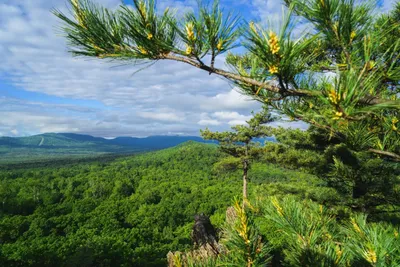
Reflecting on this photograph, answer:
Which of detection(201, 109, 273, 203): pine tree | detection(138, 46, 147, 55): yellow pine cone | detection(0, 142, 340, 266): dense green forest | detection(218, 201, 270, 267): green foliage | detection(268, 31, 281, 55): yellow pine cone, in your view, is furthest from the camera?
detection(0, 142, 340, 266): dense green forest

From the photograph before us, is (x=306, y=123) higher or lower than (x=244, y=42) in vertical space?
lower

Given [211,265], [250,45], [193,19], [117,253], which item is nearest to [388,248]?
[211,265]

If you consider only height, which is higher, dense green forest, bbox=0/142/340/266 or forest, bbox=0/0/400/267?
forest, bbox=0/0/400/267

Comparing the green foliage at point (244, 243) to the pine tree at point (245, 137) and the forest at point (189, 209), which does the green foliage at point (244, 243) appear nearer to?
the forest at point (189, 209)

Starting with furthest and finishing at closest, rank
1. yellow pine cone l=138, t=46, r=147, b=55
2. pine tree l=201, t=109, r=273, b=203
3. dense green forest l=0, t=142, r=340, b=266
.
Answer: dense green forest l=0, t=142, r=340, b=266
pine tree l=201, t=109, r=273, b=203
yellow pine cone l=138, t=46, r=147, b=55

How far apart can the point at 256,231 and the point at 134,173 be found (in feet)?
246

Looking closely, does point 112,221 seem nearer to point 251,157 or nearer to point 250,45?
point 251,157

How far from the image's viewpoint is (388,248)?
1100mm

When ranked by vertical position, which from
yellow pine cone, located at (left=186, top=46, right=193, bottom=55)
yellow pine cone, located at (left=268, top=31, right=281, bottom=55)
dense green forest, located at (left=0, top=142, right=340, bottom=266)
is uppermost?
yellow pine cone, located at (left=186, top=46, right=193, bottom=55)

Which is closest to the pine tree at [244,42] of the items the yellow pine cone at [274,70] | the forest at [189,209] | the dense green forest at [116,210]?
the yellow pine cone at [274,70]

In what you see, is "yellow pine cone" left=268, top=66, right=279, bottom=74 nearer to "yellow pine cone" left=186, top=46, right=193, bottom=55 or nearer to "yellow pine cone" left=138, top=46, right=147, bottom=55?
"yellow pine cone" left=186, top=46, right=193, bottom=55

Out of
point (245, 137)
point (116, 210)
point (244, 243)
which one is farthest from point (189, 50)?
point (116, 210)

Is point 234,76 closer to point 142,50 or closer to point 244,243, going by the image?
point 142,50

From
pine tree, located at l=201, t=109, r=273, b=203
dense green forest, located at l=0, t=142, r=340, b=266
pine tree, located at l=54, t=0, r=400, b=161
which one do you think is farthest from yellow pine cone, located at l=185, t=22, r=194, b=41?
pine tree, located at l=201, t=109, r=273, b=203
